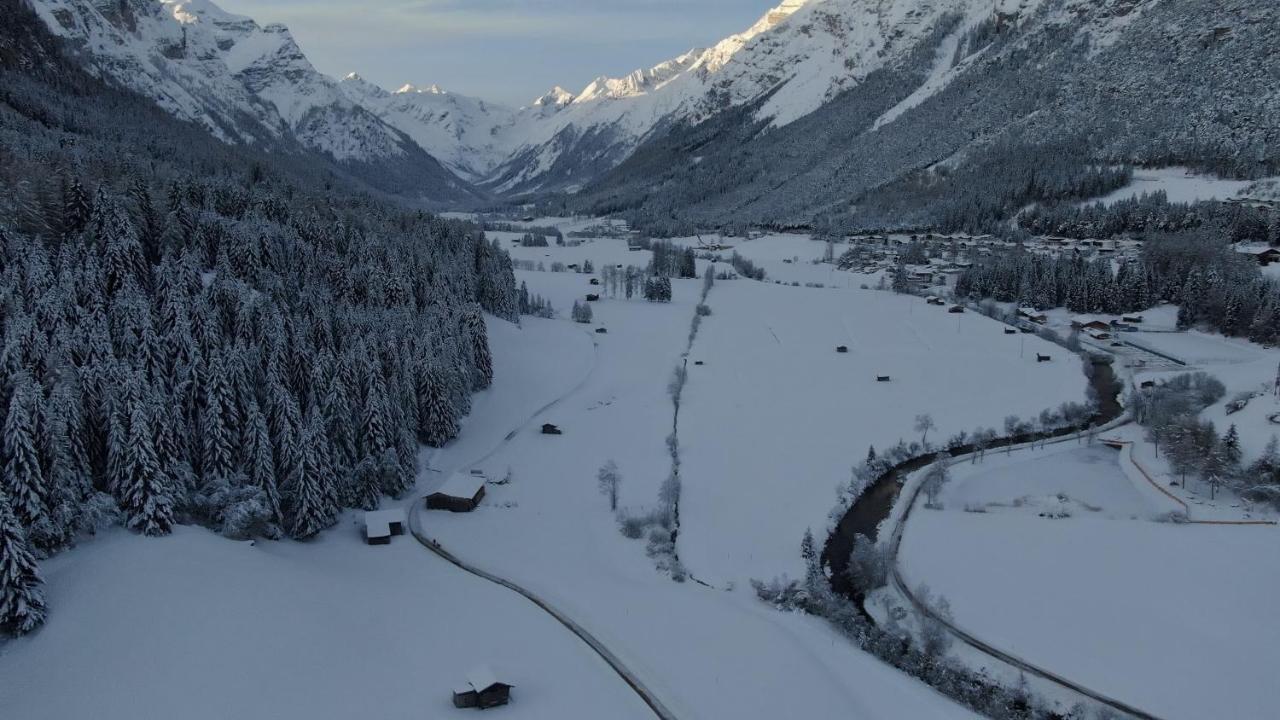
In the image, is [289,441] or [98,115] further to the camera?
[98,115]

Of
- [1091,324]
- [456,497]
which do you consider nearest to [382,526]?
[456,497]

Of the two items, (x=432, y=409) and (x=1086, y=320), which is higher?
(x=1086, y=320)

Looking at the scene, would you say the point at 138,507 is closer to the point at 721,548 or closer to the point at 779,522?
the point at 721,548

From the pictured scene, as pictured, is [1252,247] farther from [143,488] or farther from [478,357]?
[143,488]

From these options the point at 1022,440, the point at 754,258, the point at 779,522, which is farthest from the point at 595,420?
the point at 754,258

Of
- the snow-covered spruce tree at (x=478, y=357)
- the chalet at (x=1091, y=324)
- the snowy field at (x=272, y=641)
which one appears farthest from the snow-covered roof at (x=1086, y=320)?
the snowy field at (x=272, y=641)

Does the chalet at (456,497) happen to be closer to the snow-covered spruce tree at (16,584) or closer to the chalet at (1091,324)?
the snow-covered spruce tree at (16,584)
